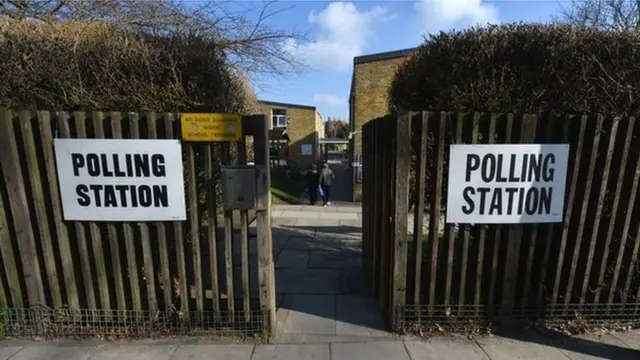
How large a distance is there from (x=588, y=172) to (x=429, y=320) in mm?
2015

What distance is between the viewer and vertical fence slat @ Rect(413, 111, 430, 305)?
306 cm

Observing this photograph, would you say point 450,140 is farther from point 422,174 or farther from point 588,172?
point 588,172

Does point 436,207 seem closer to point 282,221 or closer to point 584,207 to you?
point 584,207

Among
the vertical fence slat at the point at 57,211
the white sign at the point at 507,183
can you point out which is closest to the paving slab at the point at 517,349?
the white sign at the point at 507,183

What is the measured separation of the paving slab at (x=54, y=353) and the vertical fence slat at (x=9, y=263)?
14.5 inches

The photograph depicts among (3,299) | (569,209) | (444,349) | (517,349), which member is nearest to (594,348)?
(517,349)

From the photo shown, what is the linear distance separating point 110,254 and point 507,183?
3.73 meters

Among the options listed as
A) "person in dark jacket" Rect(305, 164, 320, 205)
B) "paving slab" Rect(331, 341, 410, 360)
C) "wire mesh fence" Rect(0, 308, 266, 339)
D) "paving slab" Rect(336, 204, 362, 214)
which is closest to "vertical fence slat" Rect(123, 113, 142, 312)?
"wire mesh fence" Rect(0, 308, 266, 339)

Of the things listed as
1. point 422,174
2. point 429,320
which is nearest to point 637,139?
point 422,174

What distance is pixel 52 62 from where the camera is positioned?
10.3 feet

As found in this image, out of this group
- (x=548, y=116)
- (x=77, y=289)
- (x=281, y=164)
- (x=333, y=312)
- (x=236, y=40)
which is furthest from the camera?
(x=281, y=164)

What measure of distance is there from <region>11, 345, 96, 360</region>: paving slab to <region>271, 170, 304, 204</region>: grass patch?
959cm

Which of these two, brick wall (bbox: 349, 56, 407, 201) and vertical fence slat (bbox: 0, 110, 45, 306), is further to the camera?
brick wall (bbox: 349, 56, 407, 201)

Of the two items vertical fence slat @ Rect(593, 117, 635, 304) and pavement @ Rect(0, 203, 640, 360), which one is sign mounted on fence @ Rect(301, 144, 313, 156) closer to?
pavement @ Rect(0, 203, 640, 360)
